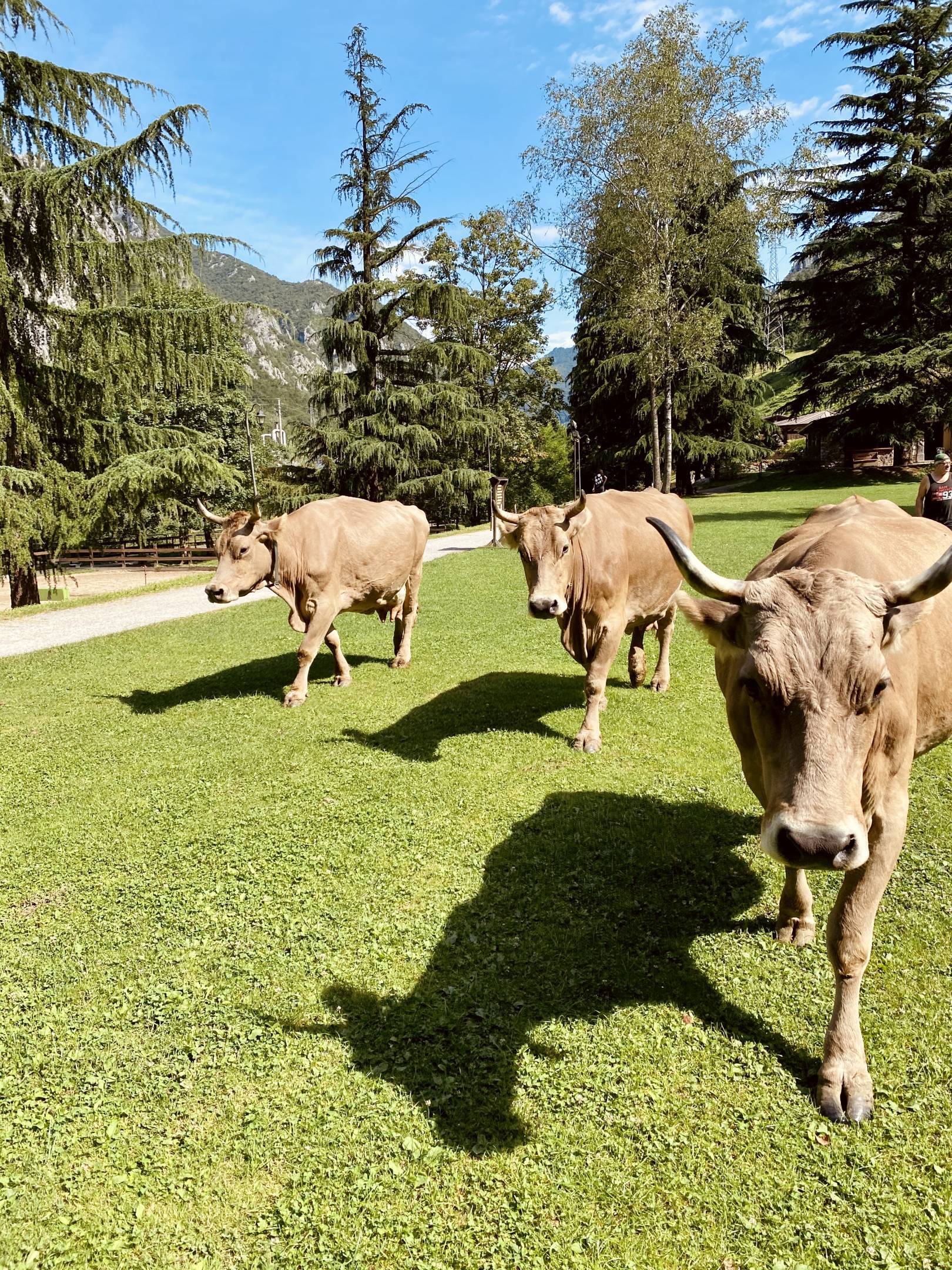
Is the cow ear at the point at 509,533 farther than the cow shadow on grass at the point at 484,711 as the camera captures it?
No

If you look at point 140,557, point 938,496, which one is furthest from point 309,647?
point 140,557

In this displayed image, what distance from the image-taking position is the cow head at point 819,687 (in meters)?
2.23

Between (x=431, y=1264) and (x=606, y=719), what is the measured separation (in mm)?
5361

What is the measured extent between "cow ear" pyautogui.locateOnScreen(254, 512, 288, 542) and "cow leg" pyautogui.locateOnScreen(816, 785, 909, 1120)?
7177mm

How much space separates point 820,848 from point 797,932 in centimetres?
202

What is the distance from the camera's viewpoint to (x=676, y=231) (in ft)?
88.8

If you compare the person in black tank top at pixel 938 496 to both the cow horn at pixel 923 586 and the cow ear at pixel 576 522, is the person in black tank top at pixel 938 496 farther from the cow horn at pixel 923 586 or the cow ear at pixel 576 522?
the cow horn at pixel 923 586

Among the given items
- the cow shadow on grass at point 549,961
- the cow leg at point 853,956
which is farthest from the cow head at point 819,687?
the cow shadow on grass at point 549,961

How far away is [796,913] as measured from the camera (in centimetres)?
378

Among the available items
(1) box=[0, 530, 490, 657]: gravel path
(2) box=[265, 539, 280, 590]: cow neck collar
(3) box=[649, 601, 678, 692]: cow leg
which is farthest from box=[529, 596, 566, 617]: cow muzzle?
(1) box=[0, 530, 490, 657]: gravel path

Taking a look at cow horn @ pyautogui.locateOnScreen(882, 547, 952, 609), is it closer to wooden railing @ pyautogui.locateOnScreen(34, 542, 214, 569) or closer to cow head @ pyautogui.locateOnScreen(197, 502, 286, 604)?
cow head @ pyautogui.locateOnScreen(197, 502, 286, 604)

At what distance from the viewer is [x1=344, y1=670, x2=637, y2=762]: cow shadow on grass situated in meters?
7.11

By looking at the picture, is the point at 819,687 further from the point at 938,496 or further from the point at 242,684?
the point at 938,496

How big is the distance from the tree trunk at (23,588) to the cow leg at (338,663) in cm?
1362
